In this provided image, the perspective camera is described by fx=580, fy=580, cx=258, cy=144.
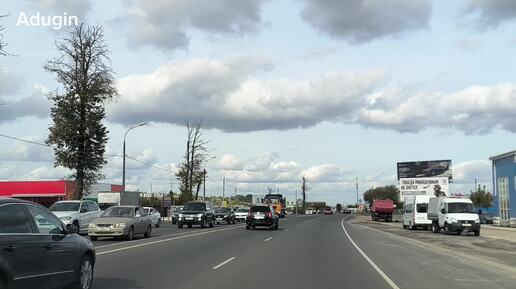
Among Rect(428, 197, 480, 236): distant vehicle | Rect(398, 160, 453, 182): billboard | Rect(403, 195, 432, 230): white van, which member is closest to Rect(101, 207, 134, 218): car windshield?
Rect(428, 197, 480, 236): distant vehicle

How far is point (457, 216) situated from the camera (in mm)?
35844

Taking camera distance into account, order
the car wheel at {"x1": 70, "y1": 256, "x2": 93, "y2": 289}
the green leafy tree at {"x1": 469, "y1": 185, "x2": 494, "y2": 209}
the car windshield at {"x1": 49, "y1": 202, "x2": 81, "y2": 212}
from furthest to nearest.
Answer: the green leafy tree at {"x1": 469, "y1": 185, "x2": 494, "y2": 209} < the car windshield at {"x1": 49, "y1": 202, "x2": 81, "y2": 212} < the car wheel at {"x1": 70, "y1": 256, "x2": 93, "y2": 289}

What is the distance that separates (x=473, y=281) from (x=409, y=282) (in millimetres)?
1543

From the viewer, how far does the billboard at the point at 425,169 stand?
86.2 metres

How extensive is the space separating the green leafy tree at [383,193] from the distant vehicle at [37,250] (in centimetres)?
15148

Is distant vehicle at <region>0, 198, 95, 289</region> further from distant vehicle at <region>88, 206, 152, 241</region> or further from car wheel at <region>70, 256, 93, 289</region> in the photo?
distant vehicle at <region>88, 206, 152, 241</region>

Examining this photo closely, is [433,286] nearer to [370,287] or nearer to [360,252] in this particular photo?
[370,287]

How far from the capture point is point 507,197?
60094 mm

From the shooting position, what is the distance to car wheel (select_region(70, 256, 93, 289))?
9.88m

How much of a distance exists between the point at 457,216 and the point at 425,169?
54036 mm

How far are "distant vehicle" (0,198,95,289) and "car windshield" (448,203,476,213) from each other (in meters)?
30.4

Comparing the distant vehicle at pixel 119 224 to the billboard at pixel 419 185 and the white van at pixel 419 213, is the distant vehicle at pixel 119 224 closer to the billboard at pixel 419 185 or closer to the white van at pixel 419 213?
the white van at pixel 419 213

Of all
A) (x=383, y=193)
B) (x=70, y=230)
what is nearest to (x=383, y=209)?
(x=70, y=230)

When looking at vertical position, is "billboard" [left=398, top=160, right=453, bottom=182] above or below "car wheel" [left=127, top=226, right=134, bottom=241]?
above
